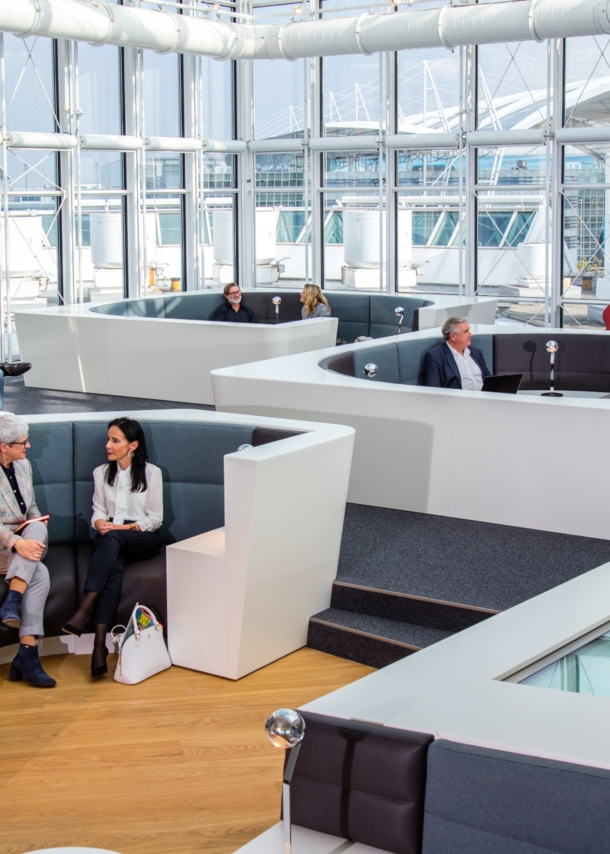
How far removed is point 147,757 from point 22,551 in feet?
3.64

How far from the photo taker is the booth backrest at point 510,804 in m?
2.18

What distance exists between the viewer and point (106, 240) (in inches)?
557

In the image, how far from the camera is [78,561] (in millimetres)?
5020

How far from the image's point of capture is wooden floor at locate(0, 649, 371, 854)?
11.4 feet

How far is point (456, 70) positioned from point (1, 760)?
40.5 feet

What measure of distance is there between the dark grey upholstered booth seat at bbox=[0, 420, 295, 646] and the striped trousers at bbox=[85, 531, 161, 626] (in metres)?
0.29

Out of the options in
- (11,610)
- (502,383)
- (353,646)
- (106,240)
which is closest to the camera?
(11,610)

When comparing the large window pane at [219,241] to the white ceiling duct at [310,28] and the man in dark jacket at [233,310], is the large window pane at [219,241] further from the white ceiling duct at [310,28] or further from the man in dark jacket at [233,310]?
the man in dark jacket at [233,310]

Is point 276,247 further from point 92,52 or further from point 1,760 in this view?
point 1,760

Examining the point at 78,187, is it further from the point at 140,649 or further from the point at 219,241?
the point at 140,649

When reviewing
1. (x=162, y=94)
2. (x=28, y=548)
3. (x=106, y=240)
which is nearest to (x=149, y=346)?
(x=106, y=240)

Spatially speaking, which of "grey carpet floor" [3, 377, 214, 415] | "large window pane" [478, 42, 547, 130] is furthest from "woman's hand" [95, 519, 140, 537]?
"large window pane" [478, 42, 547, 130]

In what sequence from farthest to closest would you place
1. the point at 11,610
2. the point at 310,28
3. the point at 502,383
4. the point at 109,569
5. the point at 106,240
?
the point at 106,240 → the point at 310,28 → the point at 502,383 → the point at 109,569 → the point at 11,610

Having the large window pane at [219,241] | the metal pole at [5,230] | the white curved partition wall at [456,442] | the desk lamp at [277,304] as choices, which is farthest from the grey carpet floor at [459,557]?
the large window pane at [219,241]
